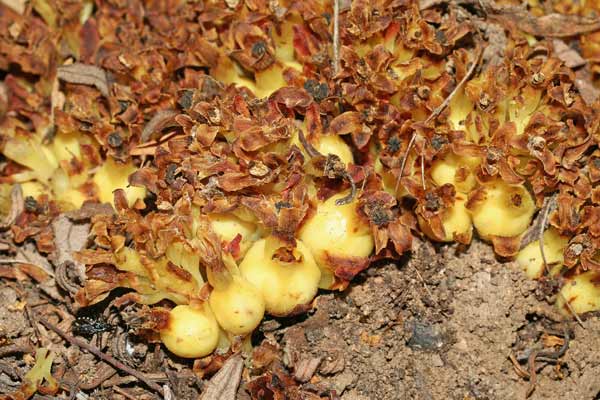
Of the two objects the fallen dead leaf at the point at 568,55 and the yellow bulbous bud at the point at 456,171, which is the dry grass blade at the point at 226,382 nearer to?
the yellow bulbous bud at the point at 456,171

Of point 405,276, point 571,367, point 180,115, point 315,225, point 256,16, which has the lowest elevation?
point 571,367

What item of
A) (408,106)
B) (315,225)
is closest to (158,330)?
(315,225)

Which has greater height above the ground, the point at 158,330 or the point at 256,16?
the point at 256,16

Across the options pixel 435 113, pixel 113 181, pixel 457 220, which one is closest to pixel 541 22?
pixel 435 113

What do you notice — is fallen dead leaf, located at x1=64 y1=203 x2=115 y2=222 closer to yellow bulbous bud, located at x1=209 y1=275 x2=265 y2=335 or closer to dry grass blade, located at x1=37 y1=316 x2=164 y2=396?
dry grass blade, located at x1=37 y1=316 x2=164 y2=396

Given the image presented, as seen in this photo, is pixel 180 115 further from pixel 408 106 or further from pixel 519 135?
pixel 519 135

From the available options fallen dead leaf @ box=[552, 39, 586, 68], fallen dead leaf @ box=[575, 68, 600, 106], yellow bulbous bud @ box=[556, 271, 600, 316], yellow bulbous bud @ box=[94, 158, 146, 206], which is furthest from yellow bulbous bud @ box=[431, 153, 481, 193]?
yellow bulbous bud @ box=[94, 158, 146, 206]
